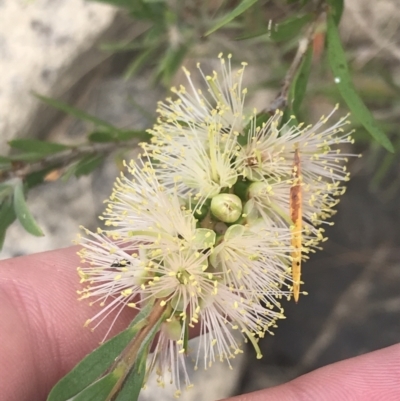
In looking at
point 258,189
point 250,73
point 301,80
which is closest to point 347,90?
point 301,80

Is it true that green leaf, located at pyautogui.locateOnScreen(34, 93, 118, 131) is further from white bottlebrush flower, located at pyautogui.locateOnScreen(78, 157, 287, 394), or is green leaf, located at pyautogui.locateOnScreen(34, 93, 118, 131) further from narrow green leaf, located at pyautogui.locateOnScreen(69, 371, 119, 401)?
narrow green leaf, located at pyautogui.locateOnScreen(69, 371, 119, 401)

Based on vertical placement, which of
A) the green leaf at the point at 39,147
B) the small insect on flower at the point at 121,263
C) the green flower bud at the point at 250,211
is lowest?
the small insect on flower at the point at 121,263

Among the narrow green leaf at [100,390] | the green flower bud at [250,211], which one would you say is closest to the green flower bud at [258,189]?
the green flower bud at [250,211]

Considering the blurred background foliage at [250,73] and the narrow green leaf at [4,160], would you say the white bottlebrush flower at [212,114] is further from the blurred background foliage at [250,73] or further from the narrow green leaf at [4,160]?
the narrow green leaf at [4,160]

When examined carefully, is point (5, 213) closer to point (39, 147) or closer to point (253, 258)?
point (39, 147)

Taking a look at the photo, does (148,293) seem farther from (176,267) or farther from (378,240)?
(378,240)

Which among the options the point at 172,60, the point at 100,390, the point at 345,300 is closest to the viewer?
the point at 100,390
